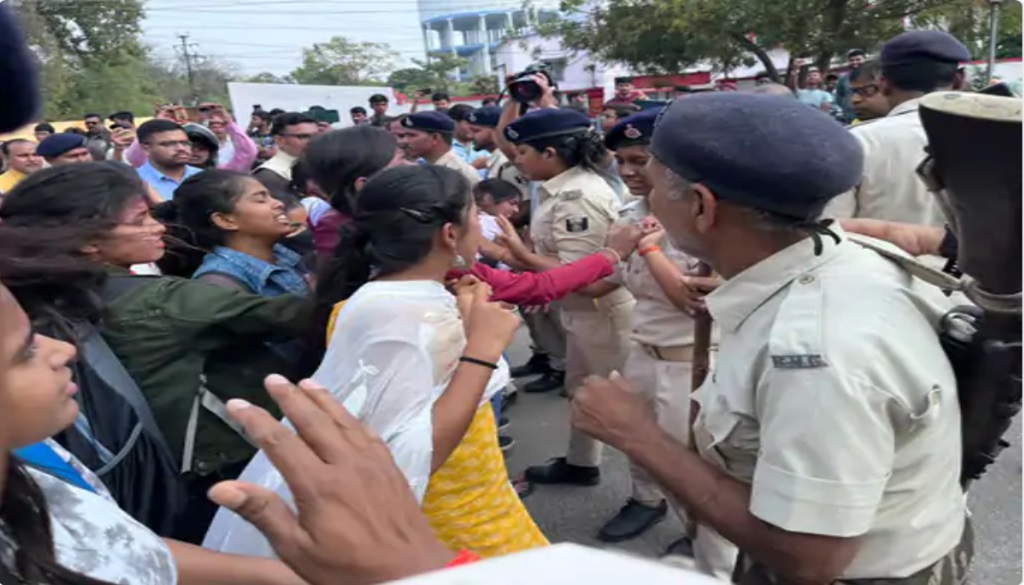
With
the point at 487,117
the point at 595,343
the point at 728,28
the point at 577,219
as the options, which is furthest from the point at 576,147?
the point at 728,28

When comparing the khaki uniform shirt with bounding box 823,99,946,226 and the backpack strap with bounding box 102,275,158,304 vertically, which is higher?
the backpack strap with bounding box 102,275,158,304

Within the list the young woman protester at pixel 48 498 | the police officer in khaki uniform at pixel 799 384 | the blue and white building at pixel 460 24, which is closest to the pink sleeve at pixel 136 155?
the young woman protester at pixel 48 498

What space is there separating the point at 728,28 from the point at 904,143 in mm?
16643

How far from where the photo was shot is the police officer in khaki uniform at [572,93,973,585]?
44.3 inches

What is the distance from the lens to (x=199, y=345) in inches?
75.5

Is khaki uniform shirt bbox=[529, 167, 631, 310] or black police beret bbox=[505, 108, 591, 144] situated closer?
khaki uniform shirt bbox=[529, 167, 631, 310]

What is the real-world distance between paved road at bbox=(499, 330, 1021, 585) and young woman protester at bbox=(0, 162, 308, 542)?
5.15 ft

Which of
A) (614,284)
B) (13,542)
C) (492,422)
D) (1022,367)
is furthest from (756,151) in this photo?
(614,284)

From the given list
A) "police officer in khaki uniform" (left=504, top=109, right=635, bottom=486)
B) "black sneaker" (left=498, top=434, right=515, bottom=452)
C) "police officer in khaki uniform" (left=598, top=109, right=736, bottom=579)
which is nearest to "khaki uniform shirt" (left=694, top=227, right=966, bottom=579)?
"police officer in khaki uniform" (left=598, top=109, right=736, bottom=579)

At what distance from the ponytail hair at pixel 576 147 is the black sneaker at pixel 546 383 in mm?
1585

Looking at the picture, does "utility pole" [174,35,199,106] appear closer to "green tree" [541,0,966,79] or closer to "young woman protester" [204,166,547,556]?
"green tree" [541,0,966,79]

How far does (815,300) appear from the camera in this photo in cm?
120

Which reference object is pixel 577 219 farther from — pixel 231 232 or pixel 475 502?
pixel 475 502

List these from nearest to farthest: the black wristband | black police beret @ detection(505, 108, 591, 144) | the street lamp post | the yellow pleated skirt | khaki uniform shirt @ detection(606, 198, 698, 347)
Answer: the black wristband < the yellow pleated skirt < khaki uniform shirt @ detection(606, 198, 698, 347) < black police beret @ detection(505, 108, 591, 144) < the street lamp post
